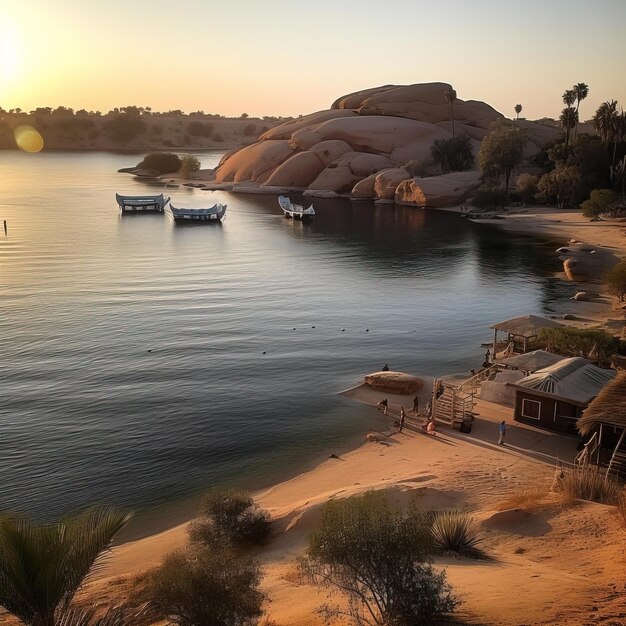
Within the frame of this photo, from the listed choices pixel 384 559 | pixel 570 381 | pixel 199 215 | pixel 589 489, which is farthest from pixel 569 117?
pixel 384 559

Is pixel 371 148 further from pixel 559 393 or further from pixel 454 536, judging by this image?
pixel 454 536

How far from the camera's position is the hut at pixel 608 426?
20.7 meters

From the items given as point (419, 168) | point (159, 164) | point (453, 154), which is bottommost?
point (419, 168)

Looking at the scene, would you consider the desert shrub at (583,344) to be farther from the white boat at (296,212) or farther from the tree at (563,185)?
the white boat at (296,212)

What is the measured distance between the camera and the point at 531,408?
90.8ft

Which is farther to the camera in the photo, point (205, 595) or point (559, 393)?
point (559, 393)

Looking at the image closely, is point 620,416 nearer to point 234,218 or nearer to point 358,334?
point 358,334

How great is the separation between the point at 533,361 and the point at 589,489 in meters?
12.2

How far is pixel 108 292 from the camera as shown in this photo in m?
54.0

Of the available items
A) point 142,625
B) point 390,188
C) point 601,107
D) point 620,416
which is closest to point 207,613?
point 142,625

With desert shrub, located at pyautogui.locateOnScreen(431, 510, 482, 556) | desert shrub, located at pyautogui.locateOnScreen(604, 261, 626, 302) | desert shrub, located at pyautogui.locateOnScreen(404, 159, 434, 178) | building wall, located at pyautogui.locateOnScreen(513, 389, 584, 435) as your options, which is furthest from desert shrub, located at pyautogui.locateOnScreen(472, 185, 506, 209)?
desert shrub, located at pyautogui.locateOnScreen(431, 510, 482, 556)

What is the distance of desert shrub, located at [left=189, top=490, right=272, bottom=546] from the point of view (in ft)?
60.8

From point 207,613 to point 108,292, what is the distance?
4584 cm

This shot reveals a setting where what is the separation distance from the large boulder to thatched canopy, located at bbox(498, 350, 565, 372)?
248 ft
